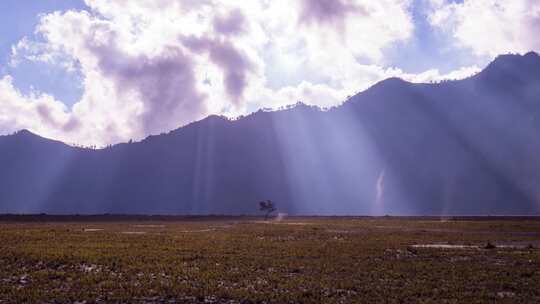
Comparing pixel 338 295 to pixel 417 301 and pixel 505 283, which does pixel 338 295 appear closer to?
pixel 417 301

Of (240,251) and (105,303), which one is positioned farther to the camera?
(240,251)

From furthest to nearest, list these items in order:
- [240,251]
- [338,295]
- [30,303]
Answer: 1. [240,251]
2. [338,295]
3. [30,303]

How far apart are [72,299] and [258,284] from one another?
8859mm

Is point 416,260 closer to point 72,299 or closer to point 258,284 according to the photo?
point 258,284

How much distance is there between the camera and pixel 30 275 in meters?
27.1

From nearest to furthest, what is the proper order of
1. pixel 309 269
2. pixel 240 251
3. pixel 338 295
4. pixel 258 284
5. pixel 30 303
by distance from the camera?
pixel 30 303
pixel 338 295
pixel 258 284
pixel 309 269
pixel 240 251

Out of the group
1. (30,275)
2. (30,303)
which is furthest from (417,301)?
(30,275)

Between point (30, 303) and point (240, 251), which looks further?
point (240, 251)

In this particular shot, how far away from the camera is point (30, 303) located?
20.4 meters

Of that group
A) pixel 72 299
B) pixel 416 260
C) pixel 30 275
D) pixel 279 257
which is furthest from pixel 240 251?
pixel 72 299

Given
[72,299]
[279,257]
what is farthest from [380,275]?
[72,299]

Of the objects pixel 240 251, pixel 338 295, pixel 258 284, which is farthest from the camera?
pixel 240 251

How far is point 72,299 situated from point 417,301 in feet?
49.7

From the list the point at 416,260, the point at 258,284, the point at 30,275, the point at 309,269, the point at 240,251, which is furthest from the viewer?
the point at 240,251
